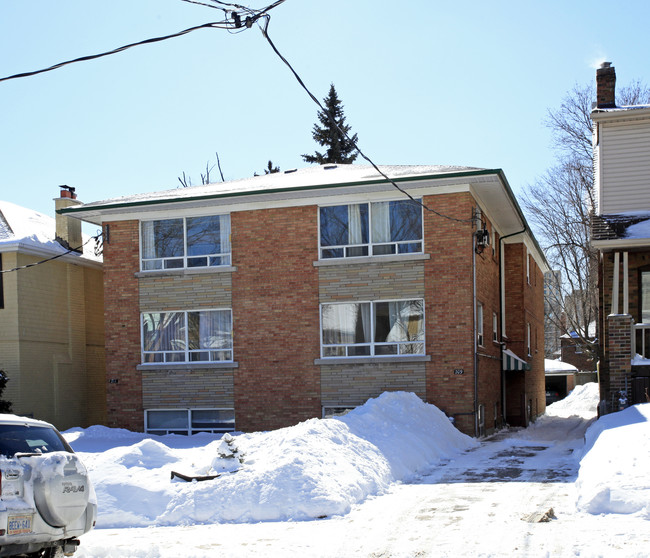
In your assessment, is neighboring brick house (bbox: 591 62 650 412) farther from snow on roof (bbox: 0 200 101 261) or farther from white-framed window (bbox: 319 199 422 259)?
snow on roof (bbox: 0 200 101 261)

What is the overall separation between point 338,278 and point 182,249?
4.56 m

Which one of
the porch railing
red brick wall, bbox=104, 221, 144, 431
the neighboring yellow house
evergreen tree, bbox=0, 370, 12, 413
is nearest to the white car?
the porch railing

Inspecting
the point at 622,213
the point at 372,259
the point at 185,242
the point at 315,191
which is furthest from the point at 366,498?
the point at 622,213

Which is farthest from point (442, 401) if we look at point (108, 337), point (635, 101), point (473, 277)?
point (635, 101)

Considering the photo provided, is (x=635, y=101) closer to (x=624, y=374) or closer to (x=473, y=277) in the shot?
(x=473, y=277)

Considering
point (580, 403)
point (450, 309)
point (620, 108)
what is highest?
point (620, 108)

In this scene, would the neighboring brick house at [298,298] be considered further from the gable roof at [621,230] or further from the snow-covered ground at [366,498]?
the snow-covered ground at [366,498]

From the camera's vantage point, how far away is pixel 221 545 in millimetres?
7973

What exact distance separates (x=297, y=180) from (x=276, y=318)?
4085mm

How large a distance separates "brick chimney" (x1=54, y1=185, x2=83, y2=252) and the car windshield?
56.0 feet

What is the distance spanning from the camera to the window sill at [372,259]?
18625 mm

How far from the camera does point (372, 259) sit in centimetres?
1900

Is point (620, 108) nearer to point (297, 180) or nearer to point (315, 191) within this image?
point (315, 191)

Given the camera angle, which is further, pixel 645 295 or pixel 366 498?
pixel 645 295
